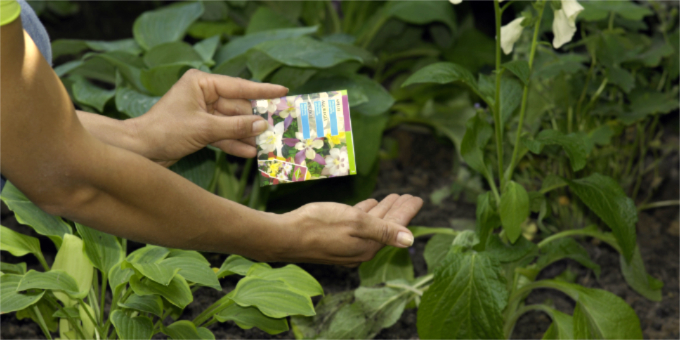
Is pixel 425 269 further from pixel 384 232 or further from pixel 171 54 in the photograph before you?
pixel 171 54

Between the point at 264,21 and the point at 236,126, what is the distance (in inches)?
38.2

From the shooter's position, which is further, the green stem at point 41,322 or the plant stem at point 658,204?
the plant stem at point 658,204

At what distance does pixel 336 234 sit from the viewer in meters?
0.94

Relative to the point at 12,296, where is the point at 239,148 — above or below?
above


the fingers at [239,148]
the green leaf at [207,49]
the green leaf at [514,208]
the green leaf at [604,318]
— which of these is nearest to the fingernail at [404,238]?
the green leaf at [514,208]

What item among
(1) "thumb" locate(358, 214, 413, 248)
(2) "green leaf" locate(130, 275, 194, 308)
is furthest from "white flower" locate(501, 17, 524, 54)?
(2) "green leaf" locate(130, 275, 194, 308)

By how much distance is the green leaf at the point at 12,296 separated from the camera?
36.7 inches

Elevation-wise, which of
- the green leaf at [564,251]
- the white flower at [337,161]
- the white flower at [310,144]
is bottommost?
the green leaf at [564,251]

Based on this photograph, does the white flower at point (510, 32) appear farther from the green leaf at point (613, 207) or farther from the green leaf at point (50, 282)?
the green leaf at point (50, 282)

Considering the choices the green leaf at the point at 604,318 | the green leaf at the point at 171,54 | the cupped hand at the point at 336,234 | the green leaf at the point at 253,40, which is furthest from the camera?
the green leaf at the point at 253,40

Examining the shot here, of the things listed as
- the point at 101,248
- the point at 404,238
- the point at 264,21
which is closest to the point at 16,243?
the point at 101,248

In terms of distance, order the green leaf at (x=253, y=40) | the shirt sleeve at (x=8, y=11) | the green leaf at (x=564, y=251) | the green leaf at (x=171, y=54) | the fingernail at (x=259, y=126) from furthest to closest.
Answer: the green leaf at (x=253, y=40), the green leaf at (x=171, y=54), the green leaf at (x=564, y=251), the fingernail at (x=259, y=126), the shirt sleeve at (x=8, y=11)

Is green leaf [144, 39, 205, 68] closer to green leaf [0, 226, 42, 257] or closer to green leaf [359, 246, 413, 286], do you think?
green leaf [0, 226, 42, 257]

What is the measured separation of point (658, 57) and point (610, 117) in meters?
0.23
